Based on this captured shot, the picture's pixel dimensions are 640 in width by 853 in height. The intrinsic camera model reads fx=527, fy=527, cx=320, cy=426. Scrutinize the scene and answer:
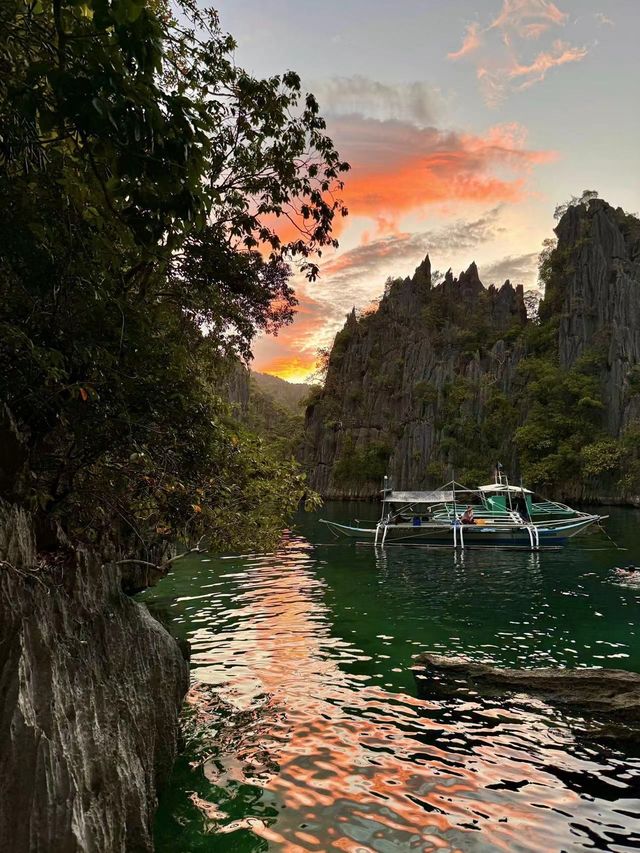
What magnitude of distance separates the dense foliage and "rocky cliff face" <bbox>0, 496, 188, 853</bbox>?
102 centimetres

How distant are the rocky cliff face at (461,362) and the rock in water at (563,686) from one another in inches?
2403

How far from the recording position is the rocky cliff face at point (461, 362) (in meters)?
73.9

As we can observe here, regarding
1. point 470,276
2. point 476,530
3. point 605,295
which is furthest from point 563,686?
point 470,276

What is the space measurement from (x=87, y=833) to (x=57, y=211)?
6012mm

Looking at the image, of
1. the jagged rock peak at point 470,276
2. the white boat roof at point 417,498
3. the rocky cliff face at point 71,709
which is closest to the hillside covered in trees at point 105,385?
the rocky cliff face at point 71,709

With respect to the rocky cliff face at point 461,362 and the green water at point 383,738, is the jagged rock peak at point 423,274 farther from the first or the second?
the green water at point 383,738

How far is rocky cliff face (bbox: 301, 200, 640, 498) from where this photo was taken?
7394 centimetres

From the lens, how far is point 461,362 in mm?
92562

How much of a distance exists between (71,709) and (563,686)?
9067 mm

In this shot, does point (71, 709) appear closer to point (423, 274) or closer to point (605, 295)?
point (605, 295)

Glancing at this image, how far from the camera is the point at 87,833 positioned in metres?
4.80

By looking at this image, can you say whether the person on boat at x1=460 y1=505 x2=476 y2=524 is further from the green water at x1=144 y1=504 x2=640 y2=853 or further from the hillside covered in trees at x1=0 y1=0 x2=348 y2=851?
the hillside covered in trees at x1=0 y1=0 x2=348 y2=851

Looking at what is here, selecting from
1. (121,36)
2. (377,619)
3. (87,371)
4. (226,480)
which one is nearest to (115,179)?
(121,36)

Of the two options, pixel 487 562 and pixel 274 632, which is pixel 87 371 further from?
pixel 487 562
